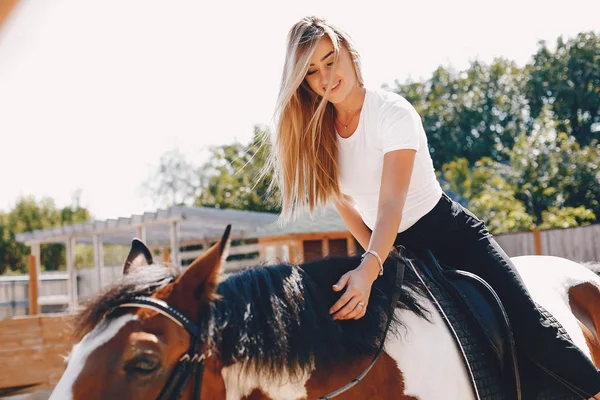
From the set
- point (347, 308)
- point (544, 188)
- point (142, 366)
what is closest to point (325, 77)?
point (347, 308)

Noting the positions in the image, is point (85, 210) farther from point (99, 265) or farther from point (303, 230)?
point (303, 230)

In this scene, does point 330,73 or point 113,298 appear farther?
point 330,73

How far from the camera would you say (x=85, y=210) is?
4750 centimetres

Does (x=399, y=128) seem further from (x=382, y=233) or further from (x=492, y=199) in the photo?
(x=492, y=199)

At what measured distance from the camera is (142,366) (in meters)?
1.63

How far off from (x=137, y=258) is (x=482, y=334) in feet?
4.09

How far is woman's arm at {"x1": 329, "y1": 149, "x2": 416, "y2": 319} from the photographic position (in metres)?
1.96

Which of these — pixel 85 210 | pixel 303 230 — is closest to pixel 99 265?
pixel 303 230

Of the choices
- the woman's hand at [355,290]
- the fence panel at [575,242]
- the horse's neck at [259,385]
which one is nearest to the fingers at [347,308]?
the woman's hand at [355,290]

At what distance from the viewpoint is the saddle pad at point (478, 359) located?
215 centimetres

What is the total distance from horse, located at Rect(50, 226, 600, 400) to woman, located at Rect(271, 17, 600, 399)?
9.7 inches

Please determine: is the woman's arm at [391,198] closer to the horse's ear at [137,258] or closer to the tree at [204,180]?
the horse's ear at [137,258]

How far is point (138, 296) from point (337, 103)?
113cm

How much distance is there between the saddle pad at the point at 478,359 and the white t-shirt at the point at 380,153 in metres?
0.27
